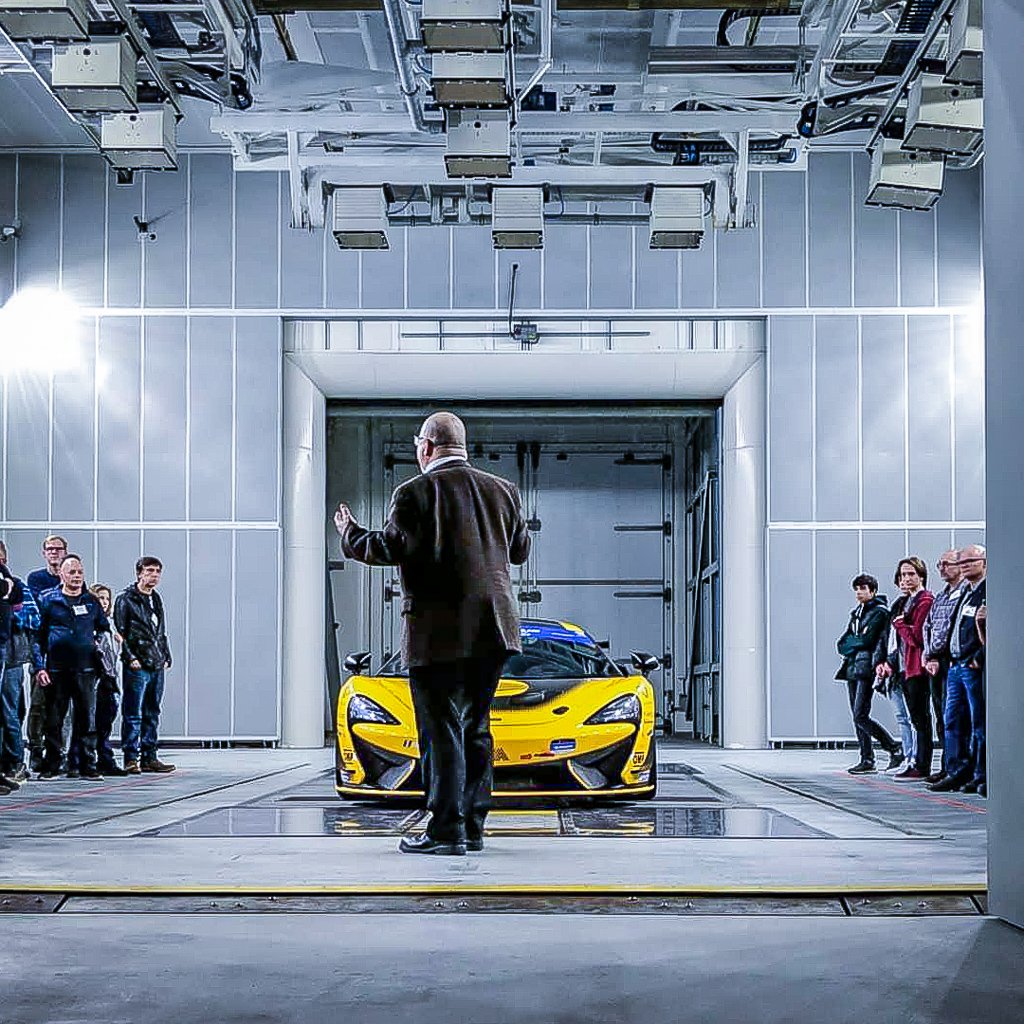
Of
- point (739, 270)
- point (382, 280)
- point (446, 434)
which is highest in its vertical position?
point (739, 270)

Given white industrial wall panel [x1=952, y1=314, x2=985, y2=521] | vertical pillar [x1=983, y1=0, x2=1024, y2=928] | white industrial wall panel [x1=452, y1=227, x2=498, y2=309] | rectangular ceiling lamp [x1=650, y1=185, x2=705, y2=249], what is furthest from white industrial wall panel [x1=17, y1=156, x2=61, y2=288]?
vertical pillar [x1=983, y1=0, x2=1024, y2=928]

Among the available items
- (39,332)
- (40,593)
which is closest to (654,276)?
(39,332)

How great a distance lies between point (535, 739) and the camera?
8.59 metres

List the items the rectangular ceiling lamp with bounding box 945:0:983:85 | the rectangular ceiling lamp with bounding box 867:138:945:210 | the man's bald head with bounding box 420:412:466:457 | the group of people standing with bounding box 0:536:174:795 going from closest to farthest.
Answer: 1. the man's bald head with bounding box 420:412:466:457
2. the rectangular ceiling lamp with bounding box 945:0:983:85
3. the group of people standing with bounding box 0:536:174:795
4. the rectangular ceiling lamp with bounding box 867:138:945:210

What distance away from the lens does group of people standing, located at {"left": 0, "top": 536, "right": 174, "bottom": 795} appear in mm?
11328

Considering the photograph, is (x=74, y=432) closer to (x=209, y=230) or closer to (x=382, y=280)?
(x=209, y=230)

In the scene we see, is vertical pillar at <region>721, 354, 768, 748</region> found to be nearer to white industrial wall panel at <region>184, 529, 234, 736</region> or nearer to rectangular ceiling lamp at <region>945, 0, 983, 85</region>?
white industrial wall panel at <region>184, 529, 234, 736</region>

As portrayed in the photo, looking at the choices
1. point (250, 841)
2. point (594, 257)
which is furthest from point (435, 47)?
point (594, 257)

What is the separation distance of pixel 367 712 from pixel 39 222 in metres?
13.7

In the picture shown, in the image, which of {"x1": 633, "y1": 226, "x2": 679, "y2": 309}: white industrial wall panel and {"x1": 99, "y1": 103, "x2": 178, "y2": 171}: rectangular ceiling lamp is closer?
{"x1": 99, "y1": 103, "x2": 178, "y2": 171}: rectangular ceiling lamp

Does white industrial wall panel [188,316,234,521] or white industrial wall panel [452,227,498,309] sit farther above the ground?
white industrial wall panel [452,227,498,309]

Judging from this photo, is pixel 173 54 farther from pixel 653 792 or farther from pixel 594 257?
pixel 594 257

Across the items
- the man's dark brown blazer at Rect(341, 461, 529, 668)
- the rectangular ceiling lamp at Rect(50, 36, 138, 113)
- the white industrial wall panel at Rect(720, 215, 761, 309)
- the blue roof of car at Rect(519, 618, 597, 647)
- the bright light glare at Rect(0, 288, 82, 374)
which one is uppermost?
the white industrial wall panel at Rect(720, 215, 761, 309)

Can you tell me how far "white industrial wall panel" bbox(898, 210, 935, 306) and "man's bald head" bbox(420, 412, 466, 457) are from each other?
15.0 m
